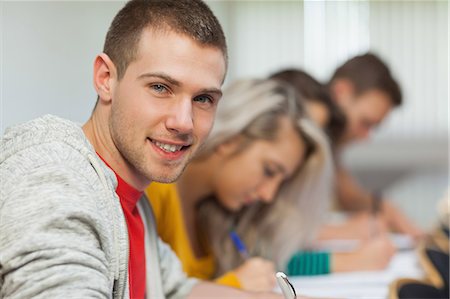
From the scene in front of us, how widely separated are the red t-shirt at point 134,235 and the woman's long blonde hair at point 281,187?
31.5 inches

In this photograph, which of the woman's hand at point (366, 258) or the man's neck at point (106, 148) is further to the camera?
the woman's hand at point (366, 258)

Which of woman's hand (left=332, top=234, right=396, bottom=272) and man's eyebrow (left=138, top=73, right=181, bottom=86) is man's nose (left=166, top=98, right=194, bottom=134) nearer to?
man's eyebrow (left=138, top=73, right=181, bottom=86)

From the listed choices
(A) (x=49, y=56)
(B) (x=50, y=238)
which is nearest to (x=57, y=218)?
(B) (x=50, y=238)

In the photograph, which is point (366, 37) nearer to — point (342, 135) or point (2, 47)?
point (342, 135)

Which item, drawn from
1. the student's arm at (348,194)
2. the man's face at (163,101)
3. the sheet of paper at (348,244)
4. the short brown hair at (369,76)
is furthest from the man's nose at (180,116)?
the student's arm at (348,194)

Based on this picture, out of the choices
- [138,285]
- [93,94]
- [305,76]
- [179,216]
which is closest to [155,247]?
[138,285]

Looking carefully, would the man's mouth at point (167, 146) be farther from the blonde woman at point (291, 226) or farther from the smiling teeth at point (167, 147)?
the blonde woman at point (291, 226)

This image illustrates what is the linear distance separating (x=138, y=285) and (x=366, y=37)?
3.62 metres

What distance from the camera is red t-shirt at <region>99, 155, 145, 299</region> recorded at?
85cm

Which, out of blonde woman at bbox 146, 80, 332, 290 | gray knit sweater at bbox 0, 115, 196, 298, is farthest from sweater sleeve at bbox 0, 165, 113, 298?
blonde woman at bbox 146, 80, 332, 290

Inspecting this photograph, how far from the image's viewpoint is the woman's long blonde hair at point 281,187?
1.77 meters

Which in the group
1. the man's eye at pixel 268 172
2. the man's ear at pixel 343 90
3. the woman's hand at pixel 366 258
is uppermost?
the man's ear at pixel 343 90

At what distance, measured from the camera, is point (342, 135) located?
262 cm

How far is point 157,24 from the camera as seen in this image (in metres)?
0.78
